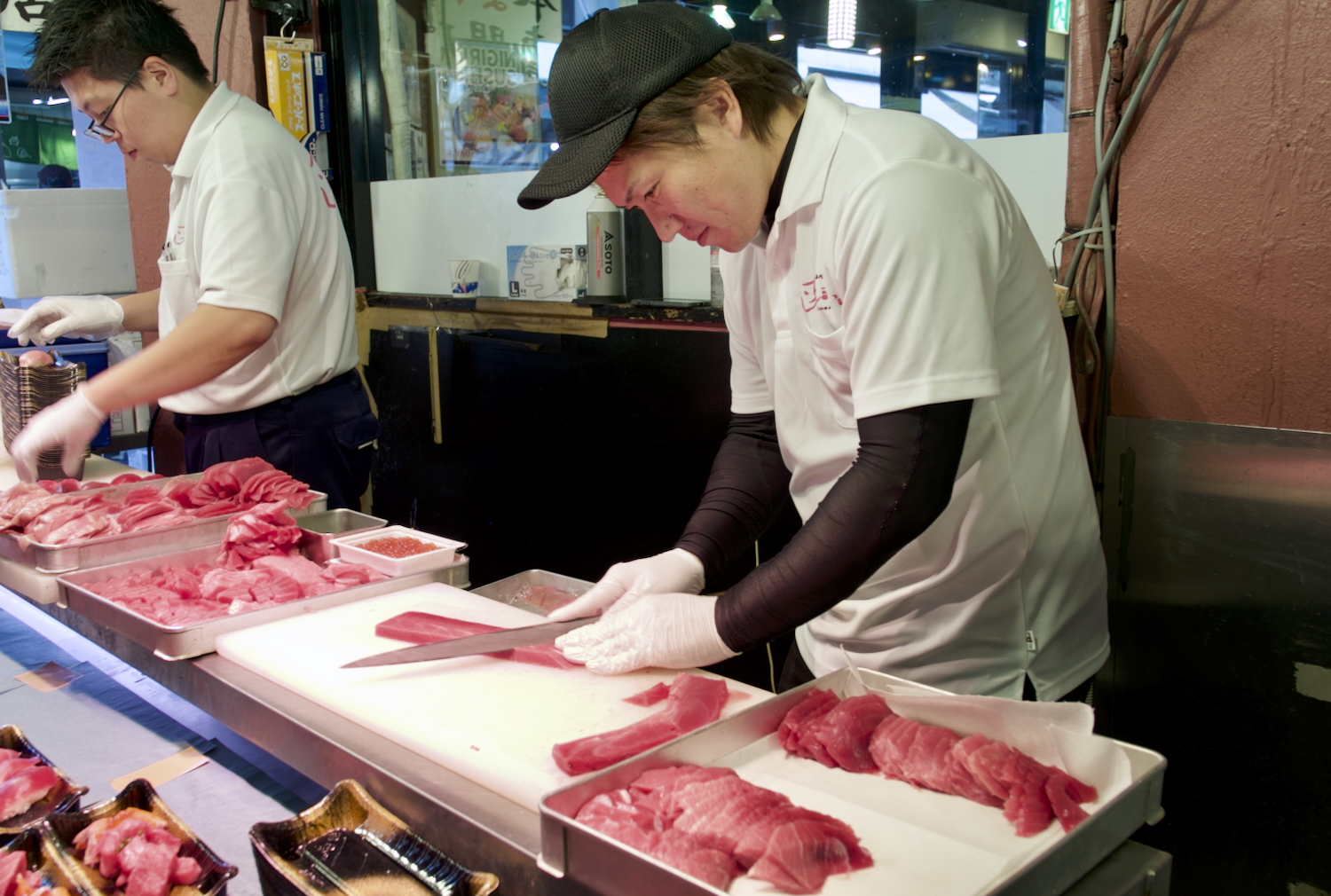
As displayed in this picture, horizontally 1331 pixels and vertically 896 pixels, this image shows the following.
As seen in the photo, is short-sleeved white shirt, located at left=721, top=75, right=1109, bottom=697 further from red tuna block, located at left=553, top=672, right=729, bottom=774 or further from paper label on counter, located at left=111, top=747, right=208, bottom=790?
paper label on counter, located at left=111, top=747, right=208, bottom=790

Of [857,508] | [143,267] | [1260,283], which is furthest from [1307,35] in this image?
[143,267]

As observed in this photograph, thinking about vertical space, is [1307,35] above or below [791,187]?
above

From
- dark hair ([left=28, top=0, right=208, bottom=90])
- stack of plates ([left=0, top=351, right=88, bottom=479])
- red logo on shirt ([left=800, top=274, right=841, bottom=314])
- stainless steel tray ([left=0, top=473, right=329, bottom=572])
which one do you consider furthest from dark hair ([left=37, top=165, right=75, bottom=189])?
red logo on shirt ([left=800, top=274, right=841, bottom=314])

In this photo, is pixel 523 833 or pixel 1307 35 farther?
pixel 1307 35

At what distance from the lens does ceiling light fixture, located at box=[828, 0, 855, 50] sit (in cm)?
344

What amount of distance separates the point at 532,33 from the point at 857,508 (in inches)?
146

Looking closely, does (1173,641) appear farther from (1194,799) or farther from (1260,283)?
(1260,283)

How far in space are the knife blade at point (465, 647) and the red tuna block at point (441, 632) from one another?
0.02 meters

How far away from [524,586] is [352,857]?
34.8 inches

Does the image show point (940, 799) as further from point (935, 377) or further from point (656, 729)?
point (935, 377)

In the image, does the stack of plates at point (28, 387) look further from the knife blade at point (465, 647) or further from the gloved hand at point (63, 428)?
the knife blade at point (465, 647)

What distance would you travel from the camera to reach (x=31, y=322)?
328 centimetres

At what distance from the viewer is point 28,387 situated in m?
3.12

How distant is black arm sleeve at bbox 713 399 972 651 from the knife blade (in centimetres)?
37
